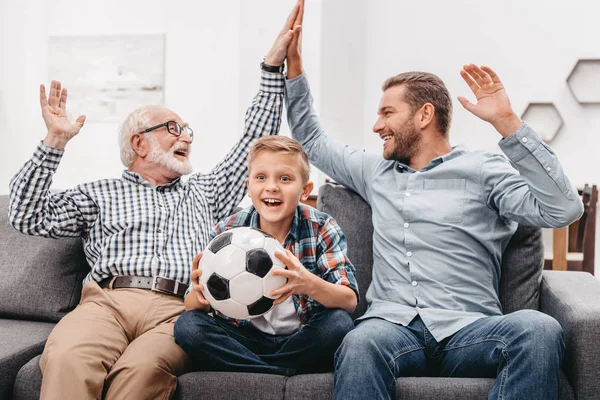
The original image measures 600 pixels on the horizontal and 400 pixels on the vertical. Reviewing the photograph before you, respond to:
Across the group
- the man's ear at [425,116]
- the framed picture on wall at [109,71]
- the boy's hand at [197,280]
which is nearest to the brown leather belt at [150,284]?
the boy's hand at [197,280]

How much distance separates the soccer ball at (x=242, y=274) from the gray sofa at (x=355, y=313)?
0.23 metres

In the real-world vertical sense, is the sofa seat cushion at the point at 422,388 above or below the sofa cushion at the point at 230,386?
above

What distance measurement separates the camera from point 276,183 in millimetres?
1841

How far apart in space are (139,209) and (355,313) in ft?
2.61

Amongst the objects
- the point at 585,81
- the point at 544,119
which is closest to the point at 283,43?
the point at 544,119

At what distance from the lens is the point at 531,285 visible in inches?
80.2

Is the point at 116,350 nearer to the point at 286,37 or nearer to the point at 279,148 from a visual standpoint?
the point at 279,148

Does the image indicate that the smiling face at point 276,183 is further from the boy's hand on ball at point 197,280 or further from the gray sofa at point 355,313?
the gray sofa at point 355,313

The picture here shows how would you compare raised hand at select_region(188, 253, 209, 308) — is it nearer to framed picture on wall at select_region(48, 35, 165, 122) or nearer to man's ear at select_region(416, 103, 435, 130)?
man's ear at select_region(416, 103, 435, 130)

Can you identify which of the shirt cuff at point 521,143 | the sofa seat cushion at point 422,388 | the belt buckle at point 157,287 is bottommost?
the sofa seat cushion at point 422,388

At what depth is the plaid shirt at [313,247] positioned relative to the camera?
1837mm

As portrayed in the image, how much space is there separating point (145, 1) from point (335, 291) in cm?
410

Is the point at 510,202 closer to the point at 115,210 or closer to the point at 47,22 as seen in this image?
the point at 115,210

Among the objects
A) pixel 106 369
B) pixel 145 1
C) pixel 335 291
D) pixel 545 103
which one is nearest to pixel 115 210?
pixel 106 369
